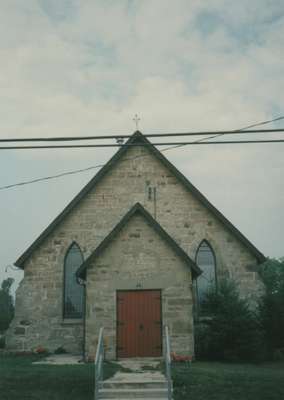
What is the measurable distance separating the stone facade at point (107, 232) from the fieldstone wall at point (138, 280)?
3881mm

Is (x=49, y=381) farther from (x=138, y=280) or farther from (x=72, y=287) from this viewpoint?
(x=72, y=287)

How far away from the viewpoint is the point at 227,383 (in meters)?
10.8

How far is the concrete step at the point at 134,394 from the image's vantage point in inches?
396

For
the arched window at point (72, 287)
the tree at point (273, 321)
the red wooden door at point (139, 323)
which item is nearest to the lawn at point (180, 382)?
the red wooden door at point (139, 323)

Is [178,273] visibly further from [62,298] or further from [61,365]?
[62,298]

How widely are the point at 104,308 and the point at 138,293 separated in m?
1.21

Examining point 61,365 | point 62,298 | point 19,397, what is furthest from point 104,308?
point 19,397

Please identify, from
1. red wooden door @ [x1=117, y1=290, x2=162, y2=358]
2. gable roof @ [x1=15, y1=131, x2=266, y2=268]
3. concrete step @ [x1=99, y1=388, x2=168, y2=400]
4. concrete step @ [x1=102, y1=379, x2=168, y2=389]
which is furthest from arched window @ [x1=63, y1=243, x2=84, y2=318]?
concrete step @ [x1=99, y1=388, x2=168, y2=400]

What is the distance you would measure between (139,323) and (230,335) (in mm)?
3104

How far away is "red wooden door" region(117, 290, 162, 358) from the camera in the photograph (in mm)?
14883

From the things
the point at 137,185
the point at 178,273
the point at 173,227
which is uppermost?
the point at 137,185

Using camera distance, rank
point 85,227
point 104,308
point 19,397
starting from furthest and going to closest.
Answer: point 85,227 → point 104,308 → point 19,397

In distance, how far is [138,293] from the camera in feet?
50.7

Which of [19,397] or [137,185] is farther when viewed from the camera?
[137,185]
